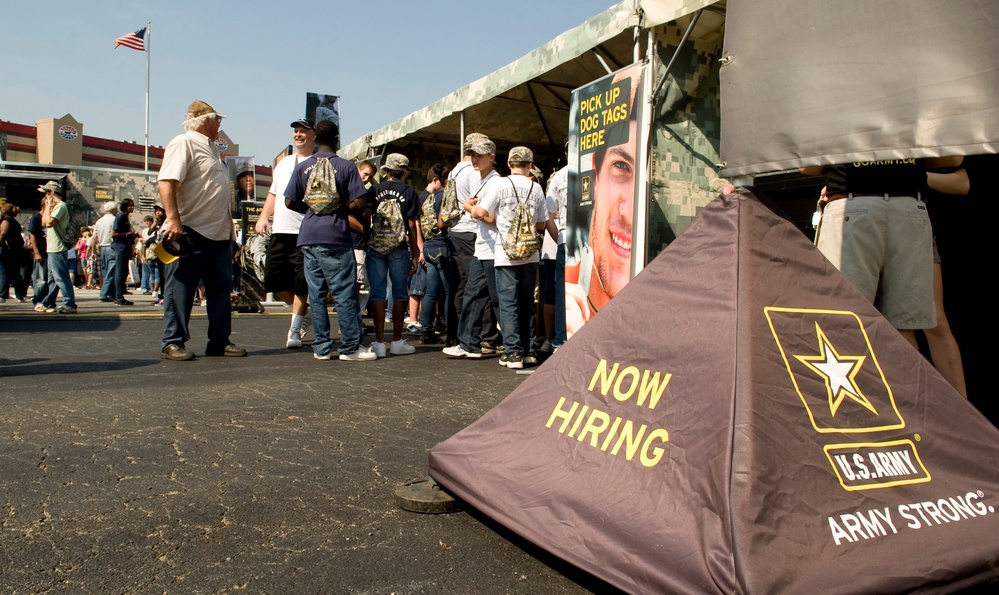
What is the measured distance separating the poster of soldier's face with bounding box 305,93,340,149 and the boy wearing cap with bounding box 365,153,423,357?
7570mm

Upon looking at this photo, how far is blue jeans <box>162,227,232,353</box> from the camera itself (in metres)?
6.23

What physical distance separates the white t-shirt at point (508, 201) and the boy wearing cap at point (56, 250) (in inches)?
292

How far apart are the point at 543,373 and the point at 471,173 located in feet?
16.2

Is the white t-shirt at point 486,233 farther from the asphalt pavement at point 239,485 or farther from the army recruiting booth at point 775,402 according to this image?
the army recruiting booth at point 775,402

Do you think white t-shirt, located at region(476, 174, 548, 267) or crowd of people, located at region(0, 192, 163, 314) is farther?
crowd of people, located at region(0, 192, 163, 314)

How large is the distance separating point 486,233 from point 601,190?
105 centimetres

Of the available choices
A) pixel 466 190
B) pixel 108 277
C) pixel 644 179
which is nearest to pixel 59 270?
pixel 108 277

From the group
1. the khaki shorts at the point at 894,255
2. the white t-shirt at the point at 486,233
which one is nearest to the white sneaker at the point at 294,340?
the white t-shirt at the point at 486,233

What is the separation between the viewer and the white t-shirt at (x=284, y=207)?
6941 millimetres

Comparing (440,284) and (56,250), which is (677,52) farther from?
(56,250)

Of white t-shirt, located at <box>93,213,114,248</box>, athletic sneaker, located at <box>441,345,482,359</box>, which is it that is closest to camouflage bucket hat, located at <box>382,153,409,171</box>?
athletic sneaker, located at <box>441,345,482,359</box>

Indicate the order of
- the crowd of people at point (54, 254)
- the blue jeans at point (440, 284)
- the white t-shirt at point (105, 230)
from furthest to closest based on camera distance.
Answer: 1. the white t-shirt at point (105, 230)
2. the crowd of people at point (54, 254)
3. the blue jeans at point (440, 284)

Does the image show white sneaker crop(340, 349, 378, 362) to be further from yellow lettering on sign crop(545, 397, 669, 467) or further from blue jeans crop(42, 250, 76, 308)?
blue jeans crop(42, 250, 76, 308)

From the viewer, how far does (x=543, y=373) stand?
2697mm
